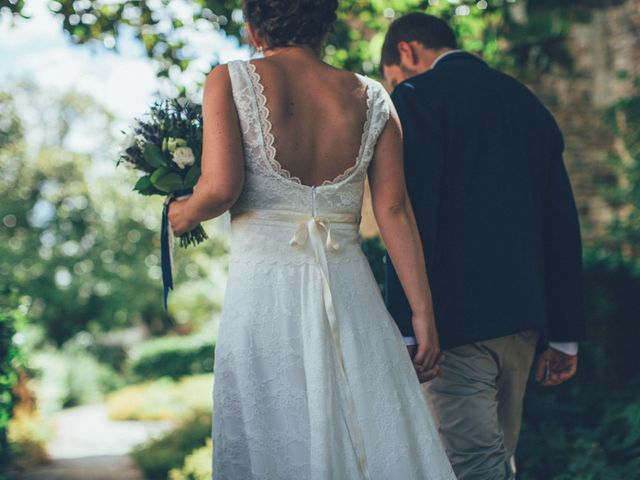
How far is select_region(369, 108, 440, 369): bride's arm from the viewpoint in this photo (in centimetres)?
235

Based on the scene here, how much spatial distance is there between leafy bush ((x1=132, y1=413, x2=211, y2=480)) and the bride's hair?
16.7 feet

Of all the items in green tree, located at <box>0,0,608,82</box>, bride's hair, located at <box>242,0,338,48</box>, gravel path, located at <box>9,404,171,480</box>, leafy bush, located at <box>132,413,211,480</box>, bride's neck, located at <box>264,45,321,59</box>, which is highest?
green tree, located at <box>0,0,608,82</box>

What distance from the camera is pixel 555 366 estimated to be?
2.99m

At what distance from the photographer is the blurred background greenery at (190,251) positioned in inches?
180

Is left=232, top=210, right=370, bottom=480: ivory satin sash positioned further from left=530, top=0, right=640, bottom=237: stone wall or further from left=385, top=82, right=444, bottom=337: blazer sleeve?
left=530, top=0, right=640, bottom=237: stone wall

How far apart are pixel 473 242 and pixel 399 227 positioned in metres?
0.41

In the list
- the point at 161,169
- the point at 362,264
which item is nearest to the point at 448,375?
the point at 362,264

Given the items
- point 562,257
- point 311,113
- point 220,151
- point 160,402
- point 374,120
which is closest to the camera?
point 220,151

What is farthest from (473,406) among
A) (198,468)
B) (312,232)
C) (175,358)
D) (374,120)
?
(175,358)

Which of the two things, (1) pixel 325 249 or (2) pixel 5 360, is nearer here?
(1) pixel 325 249

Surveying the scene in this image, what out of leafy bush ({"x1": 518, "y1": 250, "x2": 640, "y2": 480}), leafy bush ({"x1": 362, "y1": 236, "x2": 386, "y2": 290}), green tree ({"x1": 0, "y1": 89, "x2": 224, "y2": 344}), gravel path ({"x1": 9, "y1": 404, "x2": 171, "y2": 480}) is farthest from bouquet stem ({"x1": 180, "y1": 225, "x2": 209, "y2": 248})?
green tree ({"x1": 0, "y1": 89, "x2": 224, "y2": 344})

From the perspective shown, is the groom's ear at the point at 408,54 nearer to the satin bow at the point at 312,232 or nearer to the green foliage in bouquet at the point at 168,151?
the green foliage in bouquet at the point at 168,151

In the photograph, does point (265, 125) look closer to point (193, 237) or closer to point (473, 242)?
point (193, 237)

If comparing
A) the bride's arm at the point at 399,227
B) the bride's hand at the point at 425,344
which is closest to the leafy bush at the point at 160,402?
the bride's hand at the point at 425,344
